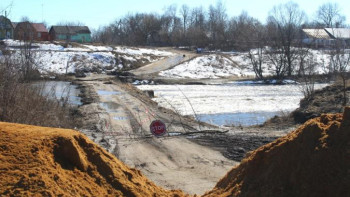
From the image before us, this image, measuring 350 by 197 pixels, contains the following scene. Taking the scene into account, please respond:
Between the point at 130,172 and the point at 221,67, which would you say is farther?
the point at 221,67

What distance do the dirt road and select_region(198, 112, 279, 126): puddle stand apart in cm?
279

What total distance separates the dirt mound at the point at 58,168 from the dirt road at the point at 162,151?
4.79 meters

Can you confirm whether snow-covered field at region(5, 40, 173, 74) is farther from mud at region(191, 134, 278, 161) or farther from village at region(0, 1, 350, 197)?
mud at region(191, 134, 278, 161)

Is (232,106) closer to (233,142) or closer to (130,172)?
(233,142)

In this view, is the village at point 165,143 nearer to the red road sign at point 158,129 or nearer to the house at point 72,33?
the red road sign at point 158,129

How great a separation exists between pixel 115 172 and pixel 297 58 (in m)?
66.4

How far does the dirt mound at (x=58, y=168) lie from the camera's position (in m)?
5.07

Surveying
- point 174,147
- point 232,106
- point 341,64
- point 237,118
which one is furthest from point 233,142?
point 341,64

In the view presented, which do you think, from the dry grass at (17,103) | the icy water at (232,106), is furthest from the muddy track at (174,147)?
the icy water at (232,106)

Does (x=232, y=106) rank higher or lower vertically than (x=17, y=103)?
lower

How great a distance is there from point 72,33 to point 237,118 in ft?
334

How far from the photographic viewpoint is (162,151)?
16.3 metres

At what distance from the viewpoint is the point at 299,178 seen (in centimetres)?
495

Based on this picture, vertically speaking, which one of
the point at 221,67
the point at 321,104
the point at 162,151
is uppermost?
the point at 221,67
